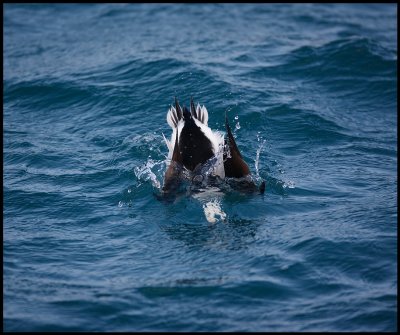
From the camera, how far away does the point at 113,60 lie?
14984 millimetres

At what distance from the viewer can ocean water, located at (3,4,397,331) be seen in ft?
23.1

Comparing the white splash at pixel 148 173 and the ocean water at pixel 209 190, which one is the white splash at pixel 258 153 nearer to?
the ocean water at pixel 209 190

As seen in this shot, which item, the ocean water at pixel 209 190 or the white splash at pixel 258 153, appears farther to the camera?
the white splash at pixel 258 153

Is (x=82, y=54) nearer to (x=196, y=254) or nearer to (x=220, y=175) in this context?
(x=220, y=175)

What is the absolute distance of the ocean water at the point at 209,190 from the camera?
7.05 metres

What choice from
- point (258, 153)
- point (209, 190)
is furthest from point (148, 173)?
point (258, 153)

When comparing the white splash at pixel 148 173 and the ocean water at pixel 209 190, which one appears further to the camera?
the white splash at pixel 148 173

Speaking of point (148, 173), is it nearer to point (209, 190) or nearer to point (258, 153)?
point (209, 190)

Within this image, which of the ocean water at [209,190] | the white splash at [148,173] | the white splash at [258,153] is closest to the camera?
the ocean water at [209,190]

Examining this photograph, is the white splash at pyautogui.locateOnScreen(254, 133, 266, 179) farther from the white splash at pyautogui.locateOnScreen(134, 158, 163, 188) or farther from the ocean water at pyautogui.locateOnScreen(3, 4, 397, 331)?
the white splash at pyautogui.locateOnScreen(134, 158, 163, 188)

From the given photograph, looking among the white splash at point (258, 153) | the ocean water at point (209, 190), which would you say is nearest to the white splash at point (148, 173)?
the ocean water at point (209, 190)

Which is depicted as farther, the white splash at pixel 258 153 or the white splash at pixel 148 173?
the white splash at pixel 258 153

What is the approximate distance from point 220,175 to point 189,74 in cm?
479

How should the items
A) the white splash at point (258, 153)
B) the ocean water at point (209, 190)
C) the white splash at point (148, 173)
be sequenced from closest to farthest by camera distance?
the ocean water at point (209, 190)
the white splash at point (148, 173)
the white splash at point (258, 153)
